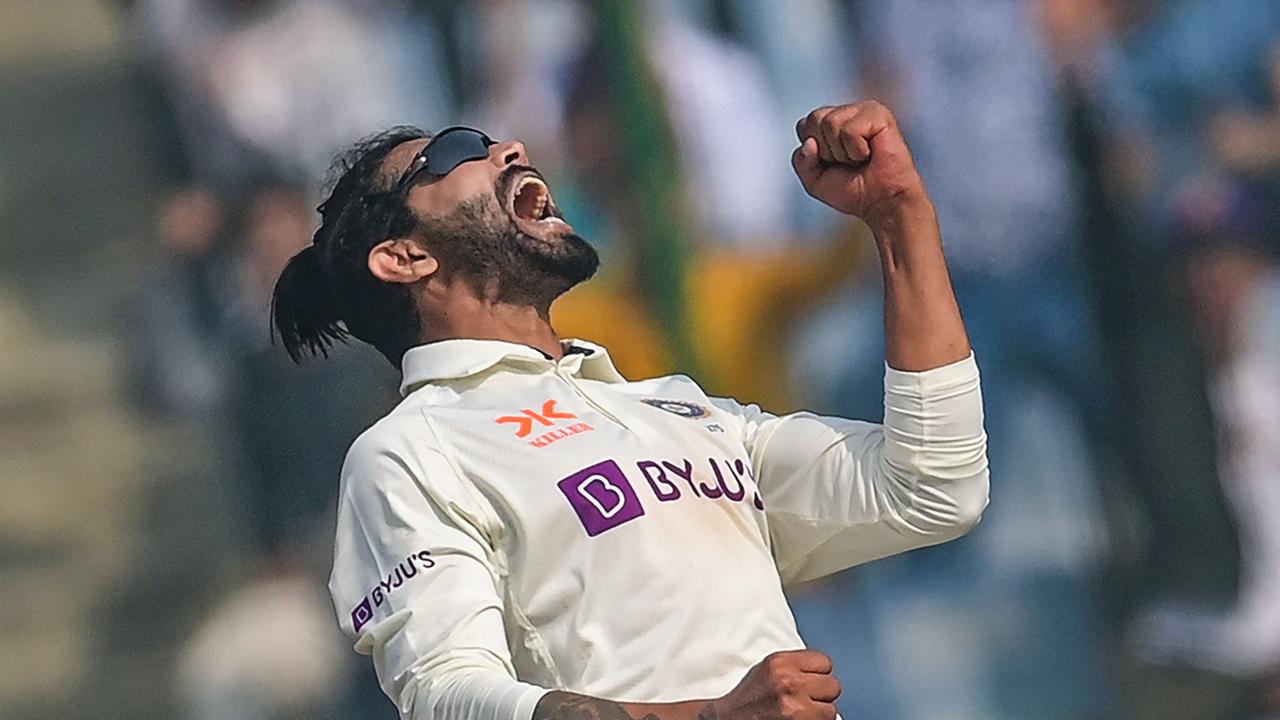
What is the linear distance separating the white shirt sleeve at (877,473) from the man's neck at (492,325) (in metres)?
0.27

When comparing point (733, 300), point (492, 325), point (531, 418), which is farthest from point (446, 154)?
point (733, 300)

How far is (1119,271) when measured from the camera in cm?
746

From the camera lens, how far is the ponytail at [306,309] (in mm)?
3211

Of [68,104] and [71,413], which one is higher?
[68,104]

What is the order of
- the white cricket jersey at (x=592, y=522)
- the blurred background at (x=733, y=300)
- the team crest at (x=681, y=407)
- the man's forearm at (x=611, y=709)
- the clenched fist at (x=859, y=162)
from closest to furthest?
the man's forearm at (x=611, y=709), the white cricket jersey at (x=592, y=522), the clenched fist at (x=859, y=162), the team crest at (x=681, y=407), the blurred background at (x=733, y=300)

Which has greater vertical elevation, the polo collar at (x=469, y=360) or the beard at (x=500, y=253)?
the beard at (x=500, y=253)

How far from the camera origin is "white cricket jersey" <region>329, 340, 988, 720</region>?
106 inches

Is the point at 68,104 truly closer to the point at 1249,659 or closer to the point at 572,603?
the point at 1249,659

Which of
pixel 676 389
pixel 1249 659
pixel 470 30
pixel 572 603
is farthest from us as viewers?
pixel 470 30

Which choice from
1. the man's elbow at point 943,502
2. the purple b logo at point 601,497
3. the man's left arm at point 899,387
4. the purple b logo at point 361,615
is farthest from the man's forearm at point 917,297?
the purple b logo at point 361,615

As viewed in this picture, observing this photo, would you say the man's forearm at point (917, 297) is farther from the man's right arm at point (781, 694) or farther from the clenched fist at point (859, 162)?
the man's right arm at point (781, 694)

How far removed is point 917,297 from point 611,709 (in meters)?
0.67

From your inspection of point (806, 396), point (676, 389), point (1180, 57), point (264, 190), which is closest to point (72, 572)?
point (264, 190)

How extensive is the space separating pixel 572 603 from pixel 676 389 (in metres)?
0.44
